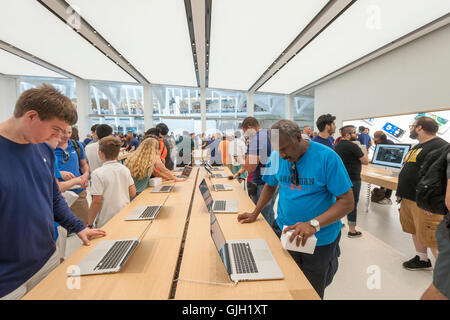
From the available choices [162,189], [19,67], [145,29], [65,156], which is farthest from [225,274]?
[19,67]

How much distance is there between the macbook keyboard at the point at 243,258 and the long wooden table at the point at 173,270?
7 centimetres

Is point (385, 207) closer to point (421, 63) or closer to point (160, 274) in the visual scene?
point (421, 63)

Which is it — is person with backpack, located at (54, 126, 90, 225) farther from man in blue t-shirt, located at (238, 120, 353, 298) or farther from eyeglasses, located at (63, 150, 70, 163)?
man in blue t-shirt, located at (238, 120, 353, 298)

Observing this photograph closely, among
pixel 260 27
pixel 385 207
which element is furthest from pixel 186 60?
pixel 385 207

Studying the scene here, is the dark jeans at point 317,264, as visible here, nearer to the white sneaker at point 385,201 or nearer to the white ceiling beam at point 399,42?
the white sneaker at point 385,201

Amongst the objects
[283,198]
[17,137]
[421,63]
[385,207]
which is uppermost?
[421,63]

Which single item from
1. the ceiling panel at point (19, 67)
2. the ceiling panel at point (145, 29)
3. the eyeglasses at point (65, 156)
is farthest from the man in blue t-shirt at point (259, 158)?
the ceiling panel at point (19, 67)

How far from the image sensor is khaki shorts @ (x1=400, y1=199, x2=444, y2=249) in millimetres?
1969

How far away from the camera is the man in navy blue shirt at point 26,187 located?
91 cm

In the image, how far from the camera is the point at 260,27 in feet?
Answer: 15.9

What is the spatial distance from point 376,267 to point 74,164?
3.75 m

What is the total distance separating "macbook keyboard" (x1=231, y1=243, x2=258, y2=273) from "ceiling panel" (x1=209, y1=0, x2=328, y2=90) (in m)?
4.42

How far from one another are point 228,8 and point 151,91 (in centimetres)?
753

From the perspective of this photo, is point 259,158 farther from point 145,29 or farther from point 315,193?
point 145,29
